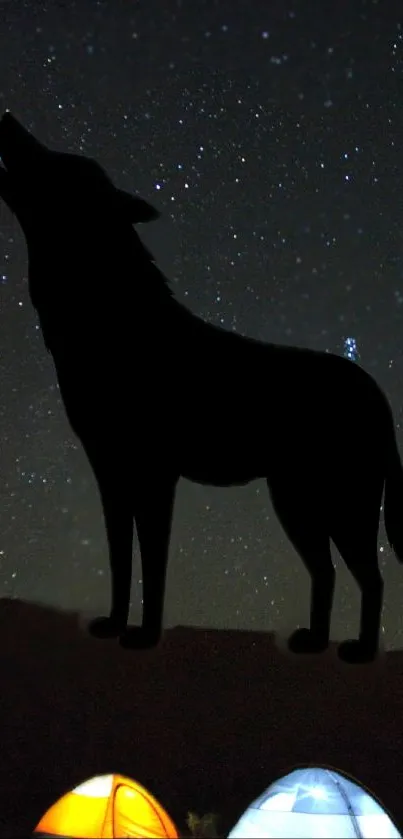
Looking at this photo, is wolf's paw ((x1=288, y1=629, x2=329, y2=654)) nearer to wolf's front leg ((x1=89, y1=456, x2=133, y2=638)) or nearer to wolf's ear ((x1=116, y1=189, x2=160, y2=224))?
wolf's front leg ((x1=89, y1=456, x2=133, y2=638))

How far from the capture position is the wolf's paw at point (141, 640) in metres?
1.36

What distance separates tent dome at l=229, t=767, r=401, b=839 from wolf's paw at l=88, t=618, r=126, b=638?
1.17 feet

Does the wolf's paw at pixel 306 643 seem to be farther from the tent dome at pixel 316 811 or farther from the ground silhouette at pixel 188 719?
the tent dome at pixel 316 811

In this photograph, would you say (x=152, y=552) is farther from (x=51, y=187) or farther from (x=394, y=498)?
(x=51, y=187)

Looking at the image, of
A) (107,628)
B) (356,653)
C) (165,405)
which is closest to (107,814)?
(107,628)

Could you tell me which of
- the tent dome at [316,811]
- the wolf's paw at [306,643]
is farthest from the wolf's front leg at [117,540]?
the tent dome at [316,811]

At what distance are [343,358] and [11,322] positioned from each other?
56 cm

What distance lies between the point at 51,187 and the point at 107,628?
2.27 ft

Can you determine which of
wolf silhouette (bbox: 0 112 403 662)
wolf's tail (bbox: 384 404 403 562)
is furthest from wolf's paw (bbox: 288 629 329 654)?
wolf's tail (bbox: 384 404 403 562)

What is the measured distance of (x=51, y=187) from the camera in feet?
4.70

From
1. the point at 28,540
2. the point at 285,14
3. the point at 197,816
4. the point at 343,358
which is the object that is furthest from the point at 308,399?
the point at 285,14

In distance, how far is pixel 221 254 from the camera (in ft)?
5.12

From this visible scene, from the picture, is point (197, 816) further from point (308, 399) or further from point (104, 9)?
point (104, 9)

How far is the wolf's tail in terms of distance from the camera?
141 centimetres
